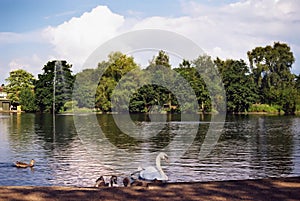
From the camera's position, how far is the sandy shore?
284 inches

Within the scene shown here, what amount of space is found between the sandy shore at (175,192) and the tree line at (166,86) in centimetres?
4524

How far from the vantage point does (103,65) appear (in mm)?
56594

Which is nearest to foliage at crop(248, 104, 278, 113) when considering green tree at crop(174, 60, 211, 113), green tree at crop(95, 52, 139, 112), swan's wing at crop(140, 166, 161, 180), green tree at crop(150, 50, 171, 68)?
green tree at crop(174, 60, 211, 113)

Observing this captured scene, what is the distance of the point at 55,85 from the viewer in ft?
208

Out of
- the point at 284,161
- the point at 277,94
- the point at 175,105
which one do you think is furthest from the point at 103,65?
the point at 284,161

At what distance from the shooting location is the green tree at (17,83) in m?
71.6

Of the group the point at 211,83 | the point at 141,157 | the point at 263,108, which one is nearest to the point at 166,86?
the point at 211,83

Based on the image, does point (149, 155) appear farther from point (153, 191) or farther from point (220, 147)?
point (153, 191)

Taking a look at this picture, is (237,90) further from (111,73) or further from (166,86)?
(111,73)

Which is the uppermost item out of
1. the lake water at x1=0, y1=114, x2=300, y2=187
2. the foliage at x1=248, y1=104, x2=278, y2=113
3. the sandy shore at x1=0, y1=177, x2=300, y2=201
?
the foliage at x1=248, y1=104, x2=278, y2=113

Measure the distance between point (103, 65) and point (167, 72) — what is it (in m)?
7.48

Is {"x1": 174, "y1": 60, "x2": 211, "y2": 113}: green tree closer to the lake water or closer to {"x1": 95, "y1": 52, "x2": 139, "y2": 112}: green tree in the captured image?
{"x1": 95, "y1": 52, "x2": 139, "y2": 112}: green tree

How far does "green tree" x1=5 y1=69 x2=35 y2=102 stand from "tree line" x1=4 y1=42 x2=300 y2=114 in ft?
11.6

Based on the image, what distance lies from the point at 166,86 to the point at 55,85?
1570cm
